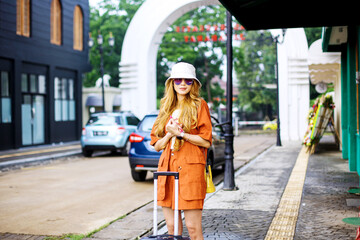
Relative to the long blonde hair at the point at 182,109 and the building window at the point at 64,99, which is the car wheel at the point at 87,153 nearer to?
the building window at the point at 64,99

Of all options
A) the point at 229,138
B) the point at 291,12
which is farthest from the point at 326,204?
the point at 291,12

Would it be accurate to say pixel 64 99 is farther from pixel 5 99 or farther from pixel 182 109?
pixel 182 109

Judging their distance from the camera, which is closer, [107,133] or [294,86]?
A: [107,133]

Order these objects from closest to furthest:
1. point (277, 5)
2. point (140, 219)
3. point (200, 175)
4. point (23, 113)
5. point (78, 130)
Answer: point (200, 175) < point (277, 5) < point (140, 219) < point (23, 113) < point (78, 130)

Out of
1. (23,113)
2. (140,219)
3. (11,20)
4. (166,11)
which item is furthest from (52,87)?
(140,219)

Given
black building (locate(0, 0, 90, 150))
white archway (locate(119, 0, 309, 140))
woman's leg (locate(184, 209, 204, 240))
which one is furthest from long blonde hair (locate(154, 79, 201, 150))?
white archway (locate(119, 0, 309, 140))

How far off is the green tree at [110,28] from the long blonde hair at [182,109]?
44517 mm

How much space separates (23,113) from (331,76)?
47.2 ft

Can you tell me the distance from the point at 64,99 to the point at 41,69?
2877 mm

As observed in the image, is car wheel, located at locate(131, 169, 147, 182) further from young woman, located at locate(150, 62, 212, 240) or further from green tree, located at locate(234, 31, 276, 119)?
green tree, located at locate(234, 31, 276, 119)

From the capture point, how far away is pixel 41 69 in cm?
2328

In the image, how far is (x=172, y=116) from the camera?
4.05m

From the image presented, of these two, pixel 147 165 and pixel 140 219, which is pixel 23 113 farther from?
pixel 140 219

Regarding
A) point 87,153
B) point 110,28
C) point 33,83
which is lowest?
point 87,153
